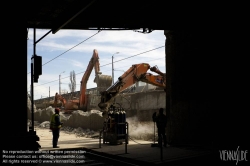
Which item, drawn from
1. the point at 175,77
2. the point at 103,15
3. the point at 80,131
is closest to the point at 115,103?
the point at 175,77

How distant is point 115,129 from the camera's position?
14.0m

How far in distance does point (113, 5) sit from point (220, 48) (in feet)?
13.4

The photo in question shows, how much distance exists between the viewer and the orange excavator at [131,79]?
17.5 meters

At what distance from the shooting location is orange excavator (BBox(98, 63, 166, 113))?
17.5 meters

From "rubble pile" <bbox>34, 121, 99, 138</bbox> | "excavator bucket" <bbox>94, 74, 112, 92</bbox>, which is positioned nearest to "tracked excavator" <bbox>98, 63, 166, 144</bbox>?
"rubble pile" <bbox>34, 121, 99, 138</bbox>

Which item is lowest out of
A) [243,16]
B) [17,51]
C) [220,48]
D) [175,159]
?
[175,159]

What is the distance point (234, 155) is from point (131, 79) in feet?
32.9

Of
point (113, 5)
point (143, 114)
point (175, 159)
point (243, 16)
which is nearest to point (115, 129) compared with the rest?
point (175, 159)

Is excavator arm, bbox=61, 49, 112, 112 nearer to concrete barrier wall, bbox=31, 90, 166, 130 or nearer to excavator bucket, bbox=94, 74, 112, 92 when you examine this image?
concrete barrier wall, bbox=31, 90, 166, 130

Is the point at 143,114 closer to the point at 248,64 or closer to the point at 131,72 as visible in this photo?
the point at 131,72

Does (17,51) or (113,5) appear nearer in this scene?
(17,51)

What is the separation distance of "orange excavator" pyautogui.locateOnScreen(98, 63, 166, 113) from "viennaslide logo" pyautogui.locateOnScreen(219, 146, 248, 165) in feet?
27.5

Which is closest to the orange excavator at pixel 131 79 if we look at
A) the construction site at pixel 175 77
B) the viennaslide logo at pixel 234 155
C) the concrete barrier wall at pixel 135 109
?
the construction site at pixel 175 77

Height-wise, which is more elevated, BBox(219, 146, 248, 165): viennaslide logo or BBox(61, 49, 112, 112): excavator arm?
BBox(61, 49, 112, 112): excavator arm
